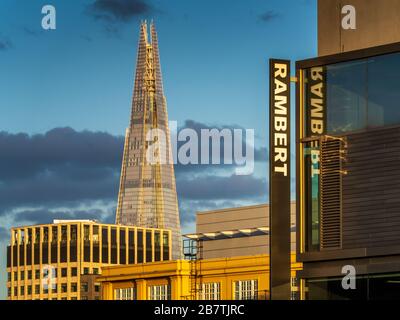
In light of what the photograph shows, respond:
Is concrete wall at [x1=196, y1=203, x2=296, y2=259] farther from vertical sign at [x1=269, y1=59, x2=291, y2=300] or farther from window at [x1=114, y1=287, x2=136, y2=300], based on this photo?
vertical sign at [x1=269, y1=59, x2=291, y2=300]

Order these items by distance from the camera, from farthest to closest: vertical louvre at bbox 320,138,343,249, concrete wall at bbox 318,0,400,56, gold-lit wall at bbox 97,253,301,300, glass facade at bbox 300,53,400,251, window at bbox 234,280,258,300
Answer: gold-lit wall at bbox 97,253,301,300, window at bbox 234,280,258,300, concrete wall at bbox 318,0,400,56, vertical louvre at bbox 320,138,343,249, glass facade at bbox 300,53,400,251

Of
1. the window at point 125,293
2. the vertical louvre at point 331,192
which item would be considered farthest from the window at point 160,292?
the vertical louvre at point 331,192

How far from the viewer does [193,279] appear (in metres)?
137

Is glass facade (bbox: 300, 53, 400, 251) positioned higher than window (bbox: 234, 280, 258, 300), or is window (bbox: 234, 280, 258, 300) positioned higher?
glass facade (bbox: 300, 53, 400, 251)

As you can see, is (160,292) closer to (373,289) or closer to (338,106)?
(338,106)

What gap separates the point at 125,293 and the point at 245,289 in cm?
2293

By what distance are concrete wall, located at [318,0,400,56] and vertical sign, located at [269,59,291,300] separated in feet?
7.40

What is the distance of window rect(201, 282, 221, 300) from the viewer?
13100cm

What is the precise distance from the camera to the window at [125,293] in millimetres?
144625

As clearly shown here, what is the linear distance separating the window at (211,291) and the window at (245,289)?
248 centimetres

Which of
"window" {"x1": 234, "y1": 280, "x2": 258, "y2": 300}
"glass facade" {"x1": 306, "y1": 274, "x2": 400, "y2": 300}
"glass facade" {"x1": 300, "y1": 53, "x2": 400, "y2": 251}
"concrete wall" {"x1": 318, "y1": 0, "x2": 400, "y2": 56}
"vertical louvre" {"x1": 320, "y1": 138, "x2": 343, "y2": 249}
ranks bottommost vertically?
"window" {"x1": 234, "y1": 280, "x2": 258, "y2": 300}

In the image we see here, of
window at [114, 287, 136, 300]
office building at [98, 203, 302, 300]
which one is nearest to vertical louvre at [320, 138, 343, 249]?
office building at [98, 203, 302, 300]
